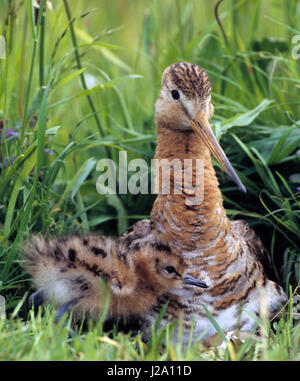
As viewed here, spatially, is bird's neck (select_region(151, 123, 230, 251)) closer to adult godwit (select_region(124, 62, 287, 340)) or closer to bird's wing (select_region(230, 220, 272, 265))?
adult godwit (select_region(124, 62, 287, 340))

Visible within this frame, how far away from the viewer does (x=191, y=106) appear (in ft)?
10.2

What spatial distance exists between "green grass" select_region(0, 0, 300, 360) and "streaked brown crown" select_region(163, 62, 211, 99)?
39cm

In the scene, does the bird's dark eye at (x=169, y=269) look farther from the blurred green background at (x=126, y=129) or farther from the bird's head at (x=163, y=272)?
the blurred green background at (x=126, y=129)

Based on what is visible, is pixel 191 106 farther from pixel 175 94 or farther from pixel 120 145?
pixel 120 145

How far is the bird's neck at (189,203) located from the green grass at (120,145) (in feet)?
1.15

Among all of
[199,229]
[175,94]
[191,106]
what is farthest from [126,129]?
[199,229]

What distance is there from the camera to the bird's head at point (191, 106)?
309 cm

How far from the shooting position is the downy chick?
2895 millimetres

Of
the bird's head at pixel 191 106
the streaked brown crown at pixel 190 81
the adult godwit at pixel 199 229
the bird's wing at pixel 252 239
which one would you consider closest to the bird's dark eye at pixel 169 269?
the adult godwit at pixel 199 229

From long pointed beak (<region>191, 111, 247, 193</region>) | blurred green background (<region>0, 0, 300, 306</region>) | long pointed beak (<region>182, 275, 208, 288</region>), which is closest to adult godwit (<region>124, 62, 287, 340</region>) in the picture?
long pointed beak (<region>191, 111, 247, 193</region>)

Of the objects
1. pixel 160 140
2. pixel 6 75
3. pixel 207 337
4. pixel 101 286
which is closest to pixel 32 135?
pixel 6 75

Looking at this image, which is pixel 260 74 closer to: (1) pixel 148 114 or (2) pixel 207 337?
(1) pixel 148 114

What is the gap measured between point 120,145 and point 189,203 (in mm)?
919
